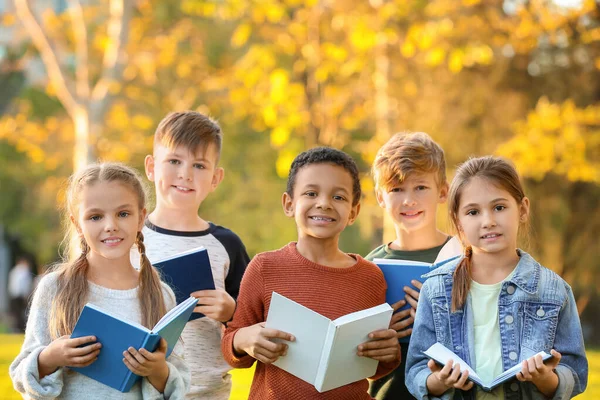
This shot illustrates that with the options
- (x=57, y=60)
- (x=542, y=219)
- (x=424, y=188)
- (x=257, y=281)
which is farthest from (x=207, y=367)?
(x=542, y=219)

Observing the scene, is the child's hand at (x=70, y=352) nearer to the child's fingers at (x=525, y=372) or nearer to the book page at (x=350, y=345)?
the book page at (x=350, y=345)

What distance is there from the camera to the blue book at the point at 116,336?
2781mm

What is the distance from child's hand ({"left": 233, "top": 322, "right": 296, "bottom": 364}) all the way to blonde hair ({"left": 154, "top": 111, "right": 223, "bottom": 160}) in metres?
1.14

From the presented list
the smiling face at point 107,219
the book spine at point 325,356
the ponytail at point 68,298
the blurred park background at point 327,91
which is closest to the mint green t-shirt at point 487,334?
the book spine at point 325,356

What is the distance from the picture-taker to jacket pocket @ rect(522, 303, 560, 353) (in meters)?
2.88

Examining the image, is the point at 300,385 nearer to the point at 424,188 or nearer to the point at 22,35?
the point at 424,188

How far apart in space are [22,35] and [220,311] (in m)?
14.8

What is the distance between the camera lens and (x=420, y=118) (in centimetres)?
1348

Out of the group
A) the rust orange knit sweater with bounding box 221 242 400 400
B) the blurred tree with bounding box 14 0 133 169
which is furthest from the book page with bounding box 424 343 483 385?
the blurred tree with bounding box 14 0 133 169

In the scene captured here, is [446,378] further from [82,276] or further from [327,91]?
[327,91]

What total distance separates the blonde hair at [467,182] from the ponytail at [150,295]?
1083mm

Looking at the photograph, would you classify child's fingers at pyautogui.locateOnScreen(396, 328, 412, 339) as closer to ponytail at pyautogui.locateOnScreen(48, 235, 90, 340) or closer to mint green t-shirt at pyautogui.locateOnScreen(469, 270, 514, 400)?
mint green t-shirt at pyautogui.locateOnScreen(469, 270, 514, 400)

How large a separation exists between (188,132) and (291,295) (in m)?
1.10

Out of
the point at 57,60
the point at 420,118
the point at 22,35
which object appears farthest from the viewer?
the point at 22,35
